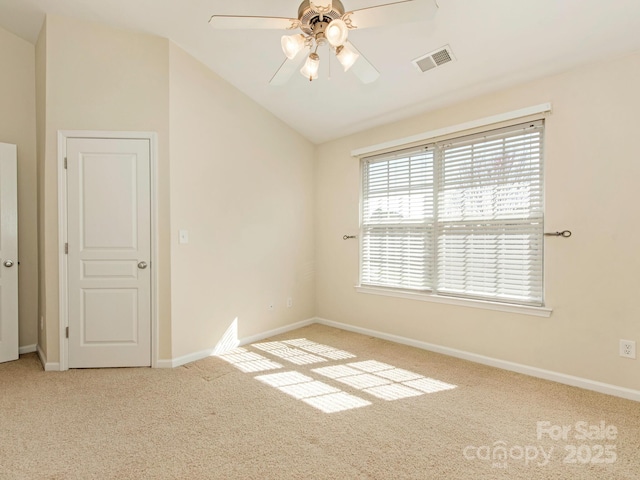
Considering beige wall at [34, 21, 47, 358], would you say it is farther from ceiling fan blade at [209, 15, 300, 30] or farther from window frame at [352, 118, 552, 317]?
window frame at [352, 118, 552, 317]

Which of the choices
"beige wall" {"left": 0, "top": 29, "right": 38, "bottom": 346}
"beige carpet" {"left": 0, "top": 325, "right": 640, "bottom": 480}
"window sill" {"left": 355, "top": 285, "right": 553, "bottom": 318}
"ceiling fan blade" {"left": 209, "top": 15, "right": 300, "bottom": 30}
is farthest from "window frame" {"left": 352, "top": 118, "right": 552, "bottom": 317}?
"beige wall" {"left": 0, "top": 29, "right": 38, "bottom": 346}

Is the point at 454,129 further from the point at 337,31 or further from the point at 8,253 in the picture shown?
the point at 8,253

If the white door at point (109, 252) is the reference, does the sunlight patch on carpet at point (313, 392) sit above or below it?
below

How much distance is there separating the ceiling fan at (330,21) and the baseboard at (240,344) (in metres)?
2.65

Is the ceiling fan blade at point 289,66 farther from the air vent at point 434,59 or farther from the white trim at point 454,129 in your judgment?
the white trim at point 454,129

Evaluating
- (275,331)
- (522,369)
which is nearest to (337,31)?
(522,369)

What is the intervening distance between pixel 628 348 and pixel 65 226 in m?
4.48

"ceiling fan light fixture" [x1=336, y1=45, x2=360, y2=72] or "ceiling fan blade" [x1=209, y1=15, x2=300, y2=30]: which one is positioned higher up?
"ceiling fan blade" [x1=209, y1=15, x2=300, y2=30]

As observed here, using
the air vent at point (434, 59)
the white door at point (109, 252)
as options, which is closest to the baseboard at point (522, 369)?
the white door at point (109, 252)

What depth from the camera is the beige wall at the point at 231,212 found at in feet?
10.7

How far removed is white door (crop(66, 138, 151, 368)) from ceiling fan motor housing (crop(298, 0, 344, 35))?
1900 mm

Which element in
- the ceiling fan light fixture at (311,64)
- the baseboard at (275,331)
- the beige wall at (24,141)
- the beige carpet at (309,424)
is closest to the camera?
the beige carpet at (309,424)

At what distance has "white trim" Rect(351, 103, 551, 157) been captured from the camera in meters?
2.86

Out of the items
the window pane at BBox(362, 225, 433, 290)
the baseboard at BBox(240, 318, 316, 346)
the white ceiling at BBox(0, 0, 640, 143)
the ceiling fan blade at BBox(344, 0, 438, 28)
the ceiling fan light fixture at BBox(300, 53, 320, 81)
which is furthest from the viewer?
the baseboard at BBox(240, 318, 316, 346)
